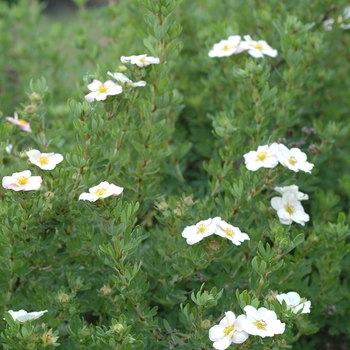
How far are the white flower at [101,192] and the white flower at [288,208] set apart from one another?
1.68ft

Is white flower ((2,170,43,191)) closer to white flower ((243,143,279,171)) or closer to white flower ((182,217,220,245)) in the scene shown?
white flower ((182,217,220,245))

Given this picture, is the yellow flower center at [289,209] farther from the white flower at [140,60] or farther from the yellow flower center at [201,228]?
the white flower at [140,60]

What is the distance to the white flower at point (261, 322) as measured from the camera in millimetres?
1496

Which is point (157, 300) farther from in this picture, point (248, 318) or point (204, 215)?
point (248, 318)

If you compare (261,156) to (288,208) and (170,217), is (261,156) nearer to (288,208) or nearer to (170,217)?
(288,208)

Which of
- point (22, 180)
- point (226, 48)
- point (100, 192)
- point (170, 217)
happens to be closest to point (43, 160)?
point (22, 180)

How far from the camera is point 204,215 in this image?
2021 mm

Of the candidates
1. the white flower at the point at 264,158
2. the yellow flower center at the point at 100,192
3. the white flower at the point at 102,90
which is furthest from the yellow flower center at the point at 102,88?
the white flower at the point at 264,158

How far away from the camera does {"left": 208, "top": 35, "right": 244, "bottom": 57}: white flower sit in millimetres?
2254

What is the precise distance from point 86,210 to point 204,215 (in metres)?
0.38

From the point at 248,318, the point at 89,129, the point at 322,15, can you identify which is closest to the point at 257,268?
the point at 248,318

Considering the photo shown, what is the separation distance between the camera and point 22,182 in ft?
5.55

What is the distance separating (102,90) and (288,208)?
657mm

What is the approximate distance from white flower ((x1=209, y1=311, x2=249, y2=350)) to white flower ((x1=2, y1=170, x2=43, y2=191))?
0.59 metres
